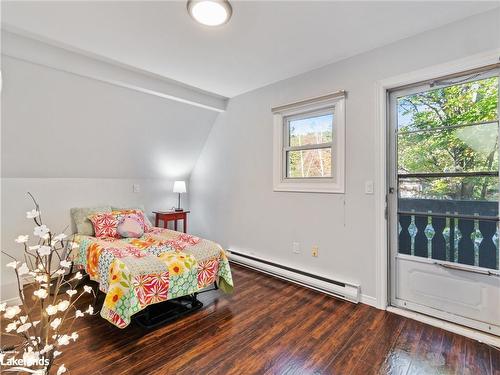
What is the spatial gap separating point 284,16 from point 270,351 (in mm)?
2539

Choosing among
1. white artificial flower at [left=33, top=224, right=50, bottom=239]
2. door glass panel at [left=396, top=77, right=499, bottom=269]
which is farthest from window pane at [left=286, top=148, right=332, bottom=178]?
white artificial flower at [left=33, top=224, right=50, bottom=239]

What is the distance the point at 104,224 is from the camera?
3.18 metres

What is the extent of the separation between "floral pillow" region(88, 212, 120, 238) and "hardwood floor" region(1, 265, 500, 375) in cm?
108

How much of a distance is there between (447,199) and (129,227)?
10.8 ft

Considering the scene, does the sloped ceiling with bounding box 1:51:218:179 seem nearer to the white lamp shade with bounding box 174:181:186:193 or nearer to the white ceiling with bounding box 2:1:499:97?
the white lamp shade with bounding box 174:181:186:193

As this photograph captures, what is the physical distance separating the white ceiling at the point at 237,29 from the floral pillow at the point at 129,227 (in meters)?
1.79

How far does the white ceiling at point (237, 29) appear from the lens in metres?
2.00

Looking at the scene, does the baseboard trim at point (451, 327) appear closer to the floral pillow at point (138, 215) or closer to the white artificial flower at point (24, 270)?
the white artificial flower at point (24, 270)

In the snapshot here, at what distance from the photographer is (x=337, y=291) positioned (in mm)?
2758

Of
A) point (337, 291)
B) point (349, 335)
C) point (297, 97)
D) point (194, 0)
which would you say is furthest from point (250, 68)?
point (349, 335)

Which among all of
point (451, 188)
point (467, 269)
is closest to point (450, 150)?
point (451, 188)

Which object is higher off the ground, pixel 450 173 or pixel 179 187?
pixel 450 173

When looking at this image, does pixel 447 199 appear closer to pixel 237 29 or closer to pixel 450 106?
pixel 450 106

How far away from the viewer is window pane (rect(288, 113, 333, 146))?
120 inches
